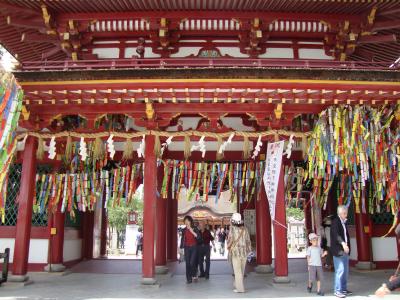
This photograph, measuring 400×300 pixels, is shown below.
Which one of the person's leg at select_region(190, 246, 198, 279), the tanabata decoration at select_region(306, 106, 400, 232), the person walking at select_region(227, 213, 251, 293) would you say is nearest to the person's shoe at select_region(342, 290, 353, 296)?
the person walking at select_region(227, 213, 251, 293)

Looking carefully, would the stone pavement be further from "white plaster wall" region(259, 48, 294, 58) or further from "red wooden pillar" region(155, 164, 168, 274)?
"white plaster wall" region(259, 48, 294, 58)

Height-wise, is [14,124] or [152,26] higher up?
[152,26]

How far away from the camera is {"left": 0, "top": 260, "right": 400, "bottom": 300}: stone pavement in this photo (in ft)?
25.5

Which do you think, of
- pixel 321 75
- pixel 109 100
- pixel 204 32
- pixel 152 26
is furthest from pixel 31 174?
pixel 321 75

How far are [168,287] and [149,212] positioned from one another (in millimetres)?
1870

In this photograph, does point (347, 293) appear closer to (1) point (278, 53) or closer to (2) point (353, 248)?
(2) point (353, 248)

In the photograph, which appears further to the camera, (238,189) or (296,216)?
(296,216)

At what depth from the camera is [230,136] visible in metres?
9.42

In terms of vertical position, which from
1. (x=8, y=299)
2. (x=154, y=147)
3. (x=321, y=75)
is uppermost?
(x=321, y=75)

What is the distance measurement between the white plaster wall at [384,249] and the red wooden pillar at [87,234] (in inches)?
396

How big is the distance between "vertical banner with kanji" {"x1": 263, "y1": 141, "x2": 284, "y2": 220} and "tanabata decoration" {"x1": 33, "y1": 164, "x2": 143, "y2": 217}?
11.5 feet

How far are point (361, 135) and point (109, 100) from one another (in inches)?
242

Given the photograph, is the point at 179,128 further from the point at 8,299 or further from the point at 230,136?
the point at 8,299

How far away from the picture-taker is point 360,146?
8844 millimetres
